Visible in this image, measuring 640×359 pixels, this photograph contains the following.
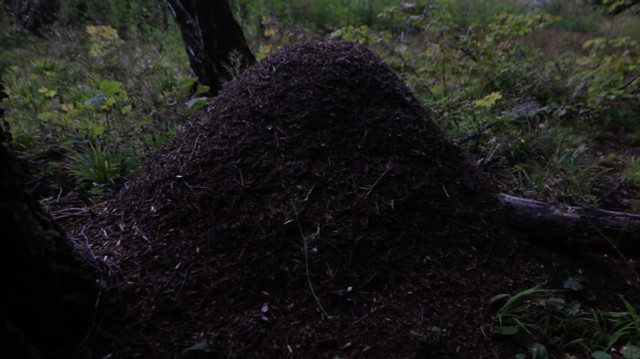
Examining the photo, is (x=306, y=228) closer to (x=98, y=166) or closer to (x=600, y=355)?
(x=600, y=355)

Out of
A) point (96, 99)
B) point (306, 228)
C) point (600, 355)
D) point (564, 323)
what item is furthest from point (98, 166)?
point (600, 355)

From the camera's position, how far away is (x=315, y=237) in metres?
1.58

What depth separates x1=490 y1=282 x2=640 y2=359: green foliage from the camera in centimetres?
144

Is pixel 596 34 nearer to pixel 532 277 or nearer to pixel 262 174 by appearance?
pixel 532 277

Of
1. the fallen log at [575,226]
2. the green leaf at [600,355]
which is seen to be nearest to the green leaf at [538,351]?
the green leaf at [600,355]

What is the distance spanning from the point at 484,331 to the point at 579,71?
4.08 meters

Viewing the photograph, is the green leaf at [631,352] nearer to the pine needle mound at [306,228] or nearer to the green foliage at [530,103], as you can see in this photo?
the pine needle mound at [306,228]

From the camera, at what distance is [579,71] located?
13.6 ft

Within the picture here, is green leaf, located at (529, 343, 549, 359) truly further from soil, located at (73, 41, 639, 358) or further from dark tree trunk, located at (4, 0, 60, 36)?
dark tree trunk, located at (4, 0, 60, 36)

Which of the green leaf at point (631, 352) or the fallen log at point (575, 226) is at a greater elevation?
the fallen log at point (575, 226)

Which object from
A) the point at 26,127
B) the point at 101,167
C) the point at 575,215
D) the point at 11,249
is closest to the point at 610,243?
the point at 575,215

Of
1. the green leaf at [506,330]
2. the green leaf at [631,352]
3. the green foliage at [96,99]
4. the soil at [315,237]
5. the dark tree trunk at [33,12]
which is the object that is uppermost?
the dark tree trunk at [33,12]

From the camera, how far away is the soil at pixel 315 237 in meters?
1.36

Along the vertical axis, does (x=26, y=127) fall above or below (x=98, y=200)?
above
